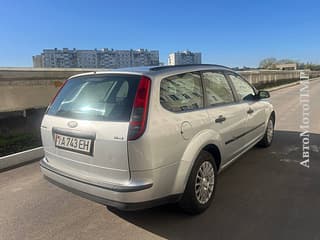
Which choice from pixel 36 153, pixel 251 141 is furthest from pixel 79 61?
pixel 251 141

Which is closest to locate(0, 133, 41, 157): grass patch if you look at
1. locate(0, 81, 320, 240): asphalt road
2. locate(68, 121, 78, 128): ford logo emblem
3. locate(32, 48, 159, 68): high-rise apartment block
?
locate(0, 81, 320, 240): asphalt road

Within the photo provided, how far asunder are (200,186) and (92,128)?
1.36 meters

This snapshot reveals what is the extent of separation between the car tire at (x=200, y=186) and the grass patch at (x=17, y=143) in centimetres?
398

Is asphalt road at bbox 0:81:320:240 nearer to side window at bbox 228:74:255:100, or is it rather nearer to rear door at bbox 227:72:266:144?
rear door at bbox 227:72:266:144

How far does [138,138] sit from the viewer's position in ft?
8.08

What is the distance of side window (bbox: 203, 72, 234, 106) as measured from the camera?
343 cm

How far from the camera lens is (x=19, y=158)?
511cm

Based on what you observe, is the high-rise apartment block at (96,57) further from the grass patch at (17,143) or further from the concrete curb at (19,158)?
the concrete curb at (19,158)

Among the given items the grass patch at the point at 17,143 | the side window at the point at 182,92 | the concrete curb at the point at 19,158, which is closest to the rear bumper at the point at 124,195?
the side window at the point at 182,92

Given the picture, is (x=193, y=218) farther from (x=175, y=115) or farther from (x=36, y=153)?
(x=36, y=153)

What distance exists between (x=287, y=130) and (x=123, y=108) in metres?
5.76

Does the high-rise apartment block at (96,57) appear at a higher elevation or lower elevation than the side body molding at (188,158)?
higher

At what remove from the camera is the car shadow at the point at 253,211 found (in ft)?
9.02

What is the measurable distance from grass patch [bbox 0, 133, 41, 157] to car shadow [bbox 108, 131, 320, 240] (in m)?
3.36
